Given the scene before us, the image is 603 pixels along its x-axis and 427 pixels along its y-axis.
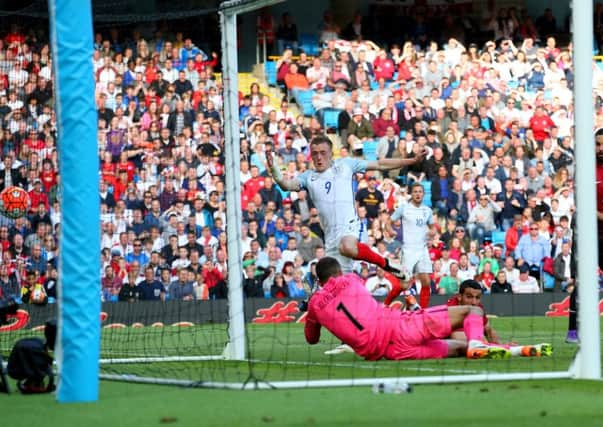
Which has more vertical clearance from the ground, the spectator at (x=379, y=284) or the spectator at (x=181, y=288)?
→ the spectator at (x=181, y=288)

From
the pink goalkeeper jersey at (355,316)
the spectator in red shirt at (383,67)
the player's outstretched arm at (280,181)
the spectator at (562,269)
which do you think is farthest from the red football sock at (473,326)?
the spectator in red shirt at (383,67)

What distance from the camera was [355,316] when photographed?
1116 centimetres

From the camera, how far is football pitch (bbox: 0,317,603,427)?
7.27 meters

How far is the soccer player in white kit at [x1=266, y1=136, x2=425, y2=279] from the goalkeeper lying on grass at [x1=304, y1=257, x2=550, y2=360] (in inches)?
83.4

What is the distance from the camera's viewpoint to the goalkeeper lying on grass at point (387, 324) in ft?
36.7

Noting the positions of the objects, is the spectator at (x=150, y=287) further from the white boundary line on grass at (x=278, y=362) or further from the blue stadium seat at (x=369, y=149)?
the blue stadium seat at (x=369, y=149)

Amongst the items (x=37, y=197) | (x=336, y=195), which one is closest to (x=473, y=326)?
(x=336, y=195)

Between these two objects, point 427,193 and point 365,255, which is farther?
point 427,193

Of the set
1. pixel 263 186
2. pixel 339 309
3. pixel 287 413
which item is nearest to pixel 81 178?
pixel 287 413

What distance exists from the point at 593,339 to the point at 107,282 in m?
7.66

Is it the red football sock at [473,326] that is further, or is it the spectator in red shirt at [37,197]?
the spectator in red shirt at [37,197]

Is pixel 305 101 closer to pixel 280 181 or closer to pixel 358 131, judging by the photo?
pixel 358 131

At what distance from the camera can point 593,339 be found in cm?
940

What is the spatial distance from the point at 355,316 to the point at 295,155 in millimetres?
12272
